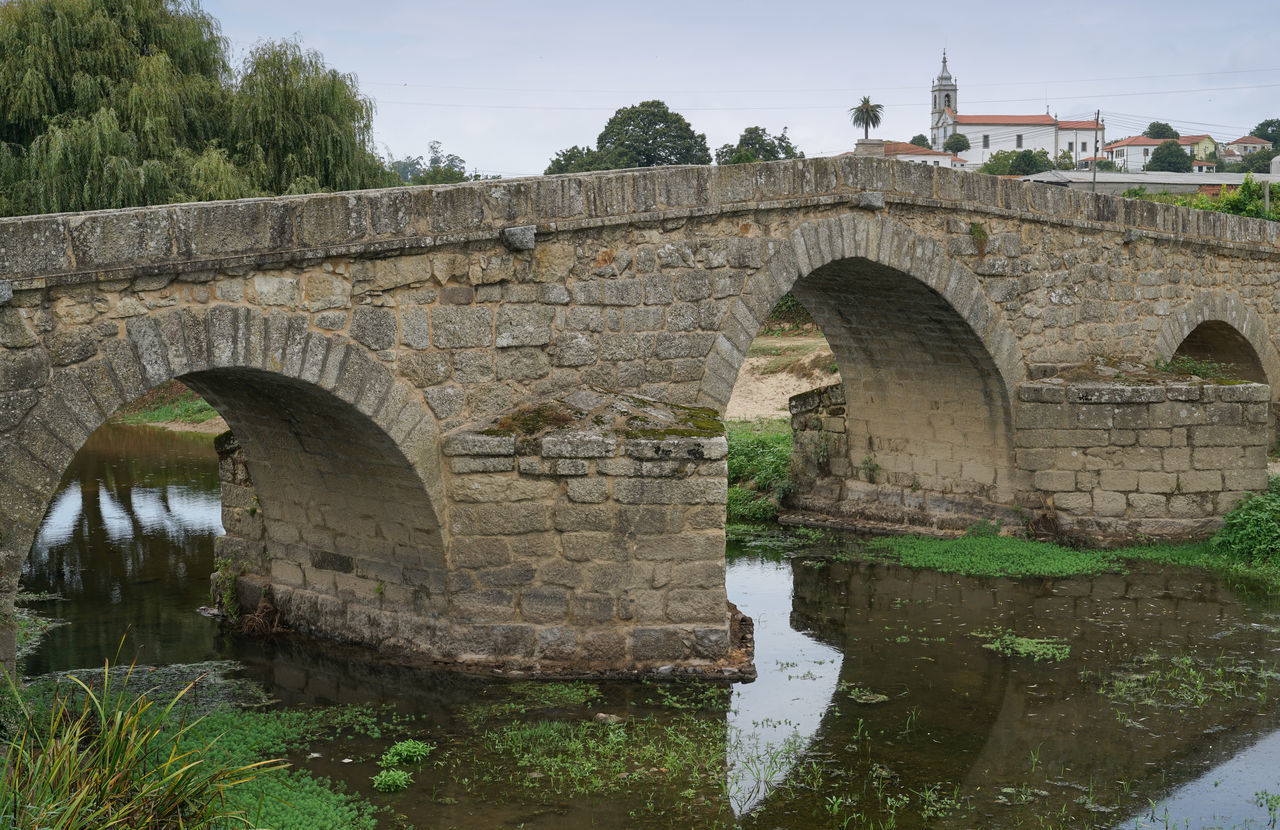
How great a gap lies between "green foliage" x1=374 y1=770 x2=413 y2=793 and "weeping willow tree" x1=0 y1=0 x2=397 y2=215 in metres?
10.4

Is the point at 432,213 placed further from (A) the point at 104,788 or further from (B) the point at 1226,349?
(B) the point at 1226,349

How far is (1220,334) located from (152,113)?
13.5 meters

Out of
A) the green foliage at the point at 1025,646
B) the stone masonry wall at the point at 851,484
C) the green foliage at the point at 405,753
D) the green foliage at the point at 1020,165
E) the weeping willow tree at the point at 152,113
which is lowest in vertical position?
the green foliage at the point at 405,753

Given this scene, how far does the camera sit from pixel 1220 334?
15.4 metres

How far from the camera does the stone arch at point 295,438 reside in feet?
19.9

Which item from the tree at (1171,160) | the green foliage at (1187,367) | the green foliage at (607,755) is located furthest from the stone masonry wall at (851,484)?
the tree at (1171,160)

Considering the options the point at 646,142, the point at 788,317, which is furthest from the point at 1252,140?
the point at 788,317

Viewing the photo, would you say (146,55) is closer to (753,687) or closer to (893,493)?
(893,493)

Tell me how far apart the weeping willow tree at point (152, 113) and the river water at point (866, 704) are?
5528 millimetres

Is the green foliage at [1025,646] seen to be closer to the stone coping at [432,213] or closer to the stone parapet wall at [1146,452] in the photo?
the stone parapet wall at [1146,452]

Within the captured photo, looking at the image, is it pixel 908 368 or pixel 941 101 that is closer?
pixel 908 368

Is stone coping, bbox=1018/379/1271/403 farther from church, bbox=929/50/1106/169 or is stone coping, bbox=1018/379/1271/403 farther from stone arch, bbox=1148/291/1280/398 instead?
church, bbox=929/50/1106/169

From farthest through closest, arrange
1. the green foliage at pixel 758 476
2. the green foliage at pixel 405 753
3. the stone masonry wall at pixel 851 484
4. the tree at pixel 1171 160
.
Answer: the tree at pixel 1171 160 → the green foliage at pixel 758 476 → the stone masonry wall at pixel 851 484 → the green foliage at pixel 405 753

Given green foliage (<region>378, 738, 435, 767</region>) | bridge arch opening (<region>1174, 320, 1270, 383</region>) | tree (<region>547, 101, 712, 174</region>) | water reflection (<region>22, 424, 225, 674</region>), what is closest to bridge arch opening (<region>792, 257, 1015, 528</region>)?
bridge arch opening (<region>1174, 320, 1270, 383</region>)
